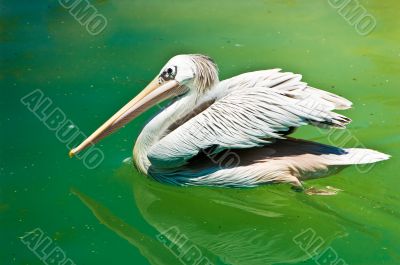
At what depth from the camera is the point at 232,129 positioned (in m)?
4.31

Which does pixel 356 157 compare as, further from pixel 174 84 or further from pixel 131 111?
pixel 131 111

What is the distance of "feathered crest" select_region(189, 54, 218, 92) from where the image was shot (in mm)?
4551

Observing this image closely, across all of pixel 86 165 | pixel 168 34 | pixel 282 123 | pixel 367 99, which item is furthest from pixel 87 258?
pixel 168 34

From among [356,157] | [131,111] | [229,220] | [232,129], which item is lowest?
[229,220]

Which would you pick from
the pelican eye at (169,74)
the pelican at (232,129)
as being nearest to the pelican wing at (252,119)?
the pelican at (232,129)

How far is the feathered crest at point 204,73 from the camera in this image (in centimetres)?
455

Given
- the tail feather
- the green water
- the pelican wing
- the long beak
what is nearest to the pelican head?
the long beak

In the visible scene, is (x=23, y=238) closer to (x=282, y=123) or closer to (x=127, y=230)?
(x=127, y=230)

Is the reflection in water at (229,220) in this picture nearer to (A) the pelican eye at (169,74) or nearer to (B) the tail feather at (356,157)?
(B) the tail feather at (356,157)

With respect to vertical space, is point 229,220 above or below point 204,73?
below

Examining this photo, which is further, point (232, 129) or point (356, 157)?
point (356, 157)

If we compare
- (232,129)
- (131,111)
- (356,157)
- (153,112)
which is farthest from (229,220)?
(153,112)

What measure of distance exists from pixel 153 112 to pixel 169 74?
96cm

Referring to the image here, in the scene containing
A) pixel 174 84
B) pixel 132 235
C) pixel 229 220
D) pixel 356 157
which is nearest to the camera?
pixel 132 235
